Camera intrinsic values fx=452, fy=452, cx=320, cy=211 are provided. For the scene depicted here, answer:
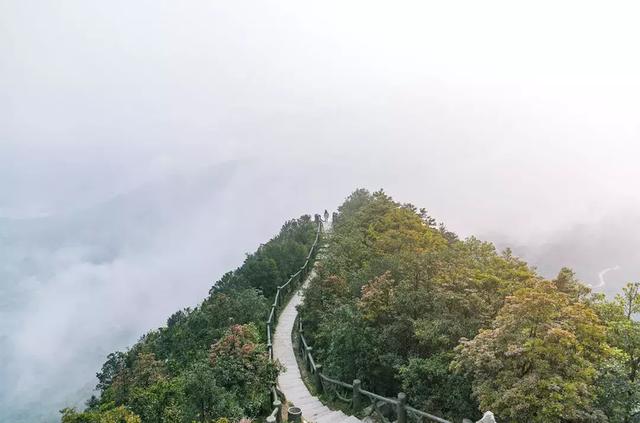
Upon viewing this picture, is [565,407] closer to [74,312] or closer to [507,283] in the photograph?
[507,283]

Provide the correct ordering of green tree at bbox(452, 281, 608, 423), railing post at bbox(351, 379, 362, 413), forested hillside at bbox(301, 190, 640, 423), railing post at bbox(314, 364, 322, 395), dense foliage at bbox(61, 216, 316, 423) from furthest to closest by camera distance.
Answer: railing post at bbox(314, 364, 322, 395)
railing post at bbox(351, 379, 362, 413)
dense foliage at bbox(61, 216, 316, 423)
forested hillside at bbox(301, 190, 640, 423)
green tree at bbox(452, 281, 608, 423)

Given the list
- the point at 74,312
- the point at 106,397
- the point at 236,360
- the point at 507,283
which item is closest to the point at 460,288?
the point at 507,283

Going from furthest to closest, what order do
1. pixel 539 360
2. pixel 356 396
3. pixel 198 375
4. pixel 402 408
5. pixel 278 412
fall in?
pixel 356 396, pixel 278 412, pixel 402 408, pixel 198 375, pixel 539 360

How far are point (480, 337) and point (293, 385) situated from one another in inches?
289

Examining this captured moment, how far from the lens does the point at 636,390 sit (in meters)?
9.02

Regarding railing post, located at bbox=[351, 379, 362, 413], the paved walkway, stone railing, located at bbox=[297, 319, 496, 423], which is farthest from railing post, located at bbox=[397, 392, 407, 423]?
railing post, located at bbox=[351, 379, 362, 413]

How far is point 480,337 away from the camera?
380 inches

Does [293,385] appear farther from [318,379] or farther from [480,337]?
[480,337]

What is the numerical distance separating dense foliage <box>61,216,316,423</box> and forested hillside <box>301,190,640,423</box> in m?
2.47

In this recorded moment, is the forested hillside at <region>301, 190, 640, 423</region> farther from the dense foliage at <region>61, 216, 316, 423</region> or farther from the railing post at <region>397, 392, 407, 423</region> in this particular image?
the dense foliage at <region>61, 216, 316, 423</region>

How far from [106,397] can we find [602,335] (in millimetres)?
12286

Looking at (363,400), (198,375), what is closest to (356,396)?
(363,400)

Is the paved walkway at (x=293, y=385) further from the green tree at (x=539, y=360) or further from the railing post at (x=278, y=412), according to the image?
the green tree at (x=539, y=360)

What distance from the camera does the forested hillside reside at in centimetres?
867
